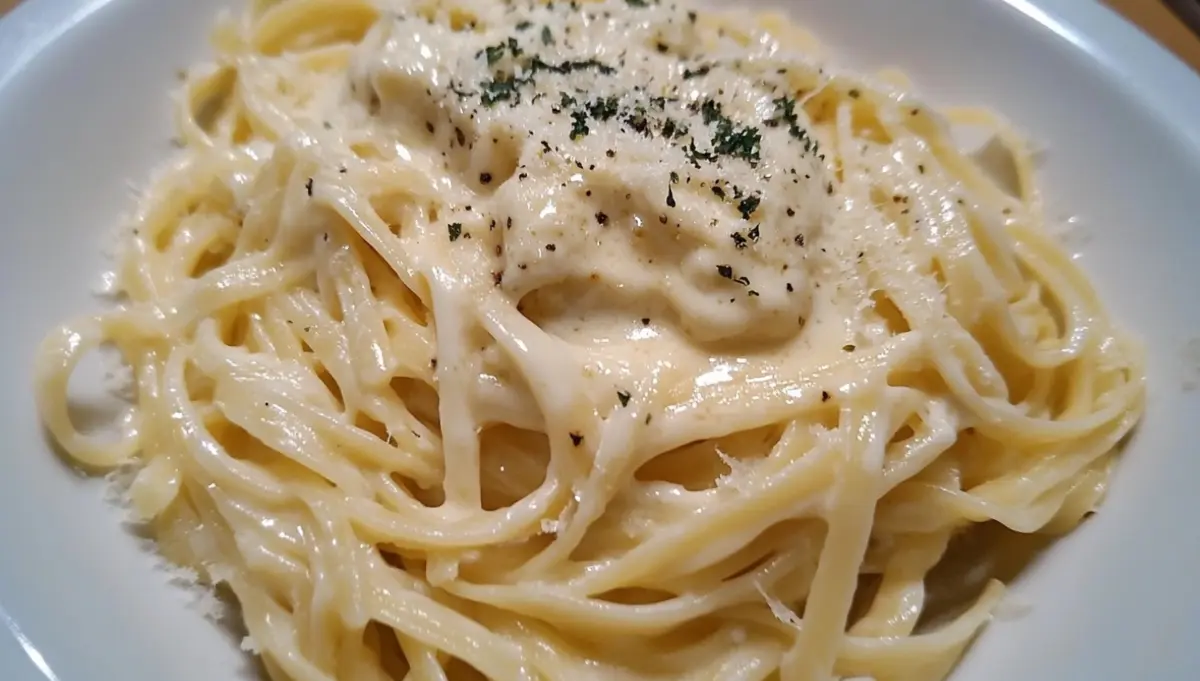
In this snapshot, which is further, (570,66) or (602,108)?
(570,66)

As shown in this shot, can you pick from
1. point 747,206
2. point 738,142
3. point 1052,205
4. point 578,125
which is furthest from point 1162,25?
point 578,125

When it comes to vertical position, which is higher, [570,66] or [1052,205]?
[1052,205]

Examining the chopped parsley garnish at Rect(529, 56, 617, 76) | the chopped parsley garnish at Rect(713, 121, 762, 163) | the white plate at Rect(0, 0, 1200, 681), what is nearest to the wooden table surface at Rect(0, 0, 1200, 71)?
the white plate at Rect(0, 0, 1200, 681)

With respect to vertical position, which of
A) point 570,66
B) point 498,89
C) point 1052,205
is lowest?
point 498,89

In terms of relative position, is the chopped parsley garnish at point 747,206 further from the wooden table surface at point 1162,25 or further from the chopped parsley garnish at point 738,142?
the wooden table surface at point 1162,25

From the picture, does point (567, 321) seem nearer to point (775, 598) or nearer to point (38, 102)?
point (775, 598)

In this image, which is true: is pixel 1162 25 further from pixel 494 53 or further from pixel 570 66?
pixel 494 53

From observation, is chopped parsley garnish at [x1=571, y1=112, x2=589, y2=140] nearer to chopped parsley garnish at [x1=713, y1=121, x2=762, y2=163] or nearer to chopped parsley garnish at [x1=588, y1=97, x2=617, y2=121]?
chopped parsley garnish at [x1=588, y1=97, x2=617, y2=121]

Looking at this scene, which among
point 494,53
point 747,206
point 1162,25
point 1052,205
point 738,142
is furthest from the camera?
point 1162,25
